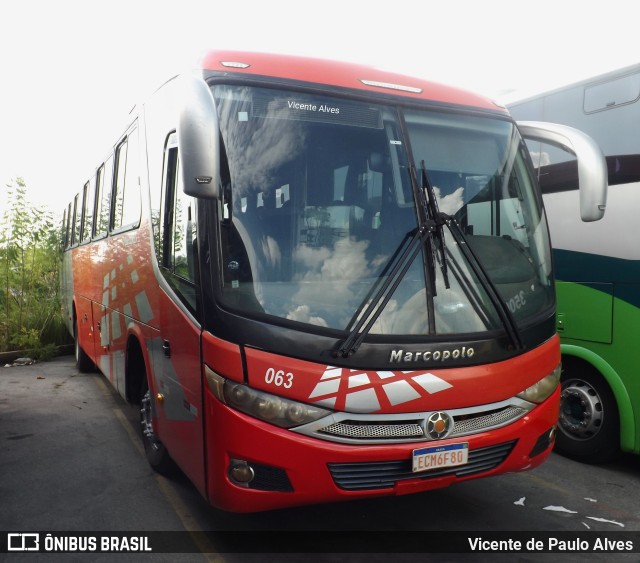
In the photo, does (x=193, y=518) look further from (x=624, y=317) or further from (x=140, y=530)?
(x=624, y=317)

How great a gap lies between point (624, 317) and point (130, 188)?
4464 mm

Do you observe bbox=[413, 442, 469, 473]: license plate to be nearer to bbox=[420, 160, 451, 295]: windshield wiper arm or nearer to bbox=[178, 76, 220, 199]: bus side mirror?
bbox=[420, 160, 451, 295]: windshield wiper arm

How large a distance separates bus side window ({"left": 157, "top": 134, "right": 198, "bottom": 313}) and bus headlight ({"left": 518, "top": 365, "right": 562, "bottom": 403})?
2.05m

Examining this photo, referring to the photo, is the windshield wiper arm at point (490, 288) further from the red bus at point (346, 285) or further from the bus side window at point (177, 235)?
the bus side window at point (177, 235)

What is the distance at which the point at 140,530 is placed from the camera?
432 centimetres

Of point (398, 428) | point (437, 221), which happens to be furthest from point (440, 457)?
point (437, 221)

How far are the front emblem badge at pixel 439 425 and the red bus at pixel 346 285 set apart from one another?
13 millimetres

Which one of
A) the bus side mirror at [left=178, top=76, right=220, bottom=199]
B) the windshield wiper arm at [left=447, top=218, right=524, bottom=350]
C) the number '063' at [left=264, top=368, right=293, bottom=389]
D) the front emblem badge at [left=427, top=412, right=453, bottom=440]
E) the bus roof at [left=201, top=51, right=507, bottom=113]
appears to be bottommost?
the front emblem badge at [left=427, top=412, right=453, bottom=440]

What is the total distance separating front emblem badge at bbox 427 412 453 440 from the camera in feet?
11.7

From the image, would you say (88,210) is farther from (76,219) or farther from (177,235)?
(177,235)

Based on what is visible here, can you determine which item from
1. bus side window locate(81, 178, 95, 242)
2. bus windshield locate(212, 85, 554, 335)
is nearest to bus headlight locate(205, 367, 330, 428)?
bus windshield locate(212, 85, 554, 335)

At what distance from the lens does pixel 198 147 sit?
3316mm

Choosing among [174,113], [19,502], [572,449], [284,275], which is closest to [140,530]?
[19,502]

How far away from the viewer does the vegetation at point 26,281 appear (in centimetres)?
1145
